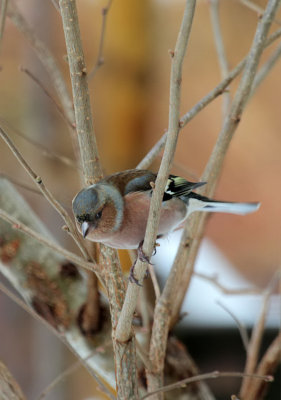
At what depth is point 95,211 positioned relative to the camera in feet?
3.61

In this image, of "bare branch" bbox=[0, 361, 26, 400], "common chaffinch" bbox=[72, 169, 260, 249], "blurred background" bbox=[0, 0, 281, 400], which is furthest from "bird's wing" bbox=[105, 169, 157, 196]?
"blurred background" bbox=[0, 0, 281, 400]

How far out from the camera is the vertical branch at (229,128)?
107 centimetres

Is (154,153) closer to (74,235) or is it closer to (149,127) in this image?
(74,235)

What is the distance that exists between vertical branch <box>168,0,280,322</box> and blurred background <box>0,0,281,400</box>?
5.40ft

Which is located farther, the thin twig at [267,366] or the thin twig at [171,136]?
the thin twig at [267,366]

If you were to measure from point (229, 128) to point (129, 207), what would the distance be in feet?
0.88

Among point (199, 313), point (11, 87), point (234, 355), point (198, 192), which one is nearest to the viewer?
point (198, 192)

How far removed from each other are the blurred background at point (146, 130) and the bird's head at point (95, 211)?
1.79m

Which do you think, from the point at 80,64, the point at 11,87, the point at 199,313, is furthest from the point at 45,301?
the point at 11,87

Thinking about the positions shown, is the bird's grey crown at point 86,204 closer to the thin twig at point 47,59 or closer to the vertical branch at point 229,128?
the vertical branch at point 229,128

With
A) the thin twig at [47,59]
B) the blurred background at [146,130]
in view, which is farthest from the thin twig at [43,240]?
the blurred background at [146,130]

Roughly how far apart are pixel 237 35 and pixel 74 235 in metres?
2.97

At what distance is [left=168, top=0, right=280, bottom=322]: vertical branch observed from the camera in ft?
3.52

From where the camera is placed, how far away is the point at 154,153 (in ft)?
3.95
